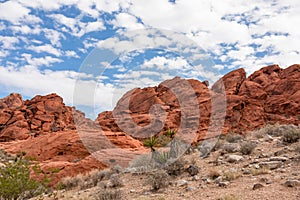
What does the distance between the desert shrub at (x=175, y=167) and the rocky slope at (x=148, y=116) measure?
272 inches

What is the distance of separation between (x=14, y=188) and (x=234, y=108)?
1289 inches

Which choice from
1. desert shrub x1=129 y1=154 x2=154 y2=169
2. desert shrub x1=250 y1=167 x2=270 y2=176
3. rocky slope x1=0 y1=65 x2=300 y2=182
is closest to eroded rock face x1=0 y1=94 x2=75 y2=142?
rocky slope x1=0 y1=65 x2=300 y2=182

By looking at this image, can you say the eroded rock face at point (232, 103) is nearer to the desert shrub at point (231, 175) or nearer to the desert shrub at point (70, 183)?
the desert shrub at point (70, 183)

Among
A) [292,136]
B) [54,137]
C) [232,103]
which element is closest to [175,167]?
[292,136]

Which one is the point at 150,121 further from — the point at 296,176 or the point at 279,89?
the point at 296,176

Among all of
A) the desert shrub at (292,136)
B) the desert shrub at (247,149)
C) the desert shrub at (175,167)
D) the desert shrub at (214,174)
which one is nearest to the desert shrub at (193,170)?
the desert shrub at (175,167)

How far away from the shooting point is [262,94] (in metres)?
40.2

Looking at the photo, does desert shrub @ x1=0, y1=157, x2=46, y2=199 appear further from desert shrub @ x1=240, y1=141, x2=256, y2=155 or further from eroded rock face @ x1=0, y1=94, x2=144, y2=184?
desert shrub @ x1=240, y1=141, x2=256, y2=155

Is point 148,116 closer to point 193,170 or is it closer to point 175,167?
point 175,167

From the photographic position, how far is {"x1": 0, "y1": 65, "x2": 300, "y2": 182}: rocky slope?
2462 centimetres

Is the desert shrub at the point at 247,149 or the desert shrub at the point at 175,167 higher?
the desert shrub at the point at 247,149

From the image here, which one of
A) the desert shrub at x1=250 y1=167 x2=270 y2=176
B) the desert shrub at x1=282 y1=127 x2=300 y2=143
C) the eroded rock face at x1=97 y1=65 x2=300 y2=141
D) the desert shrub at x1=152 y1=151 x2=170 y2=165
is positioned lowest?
the desert shrub at x1=250 y1=167 x2=270 y2=176

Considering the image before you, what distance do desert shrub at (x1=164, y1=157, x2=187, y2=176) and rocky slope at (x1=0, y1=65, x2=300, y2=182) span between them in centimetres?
690

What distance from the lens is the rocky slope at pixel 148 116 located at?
24.6 m
